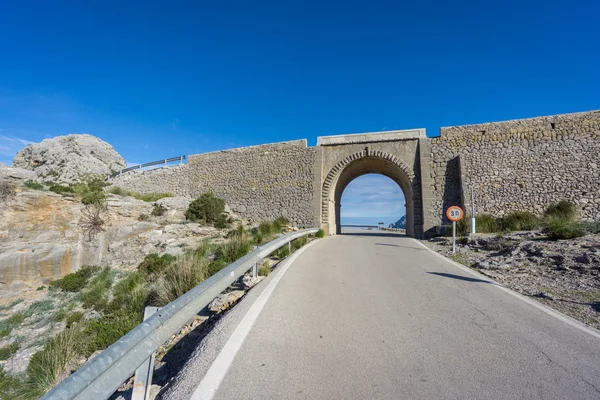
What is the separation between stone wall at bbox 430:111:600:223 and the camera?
568 inches

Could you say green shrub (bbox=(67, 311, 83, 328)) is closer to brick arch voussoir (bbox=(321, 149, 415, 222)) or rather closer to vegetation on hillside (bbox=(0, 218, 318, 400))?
vegetation on hillside (bbox=(0, 218, 318, 400))

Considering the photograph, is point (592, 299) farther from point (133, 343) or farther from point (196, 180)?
point (196, 180)

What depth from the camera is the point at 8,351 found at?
6055 mm

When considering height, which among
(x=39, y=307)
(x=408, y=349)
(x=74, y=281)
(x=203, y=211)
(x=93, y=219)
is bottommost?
(x=39, y=307)

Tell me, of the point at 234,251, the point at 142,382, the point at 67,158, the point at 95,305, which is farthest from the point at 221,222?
the point at 67,158

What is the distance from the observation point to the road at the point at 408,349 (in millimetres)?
2100

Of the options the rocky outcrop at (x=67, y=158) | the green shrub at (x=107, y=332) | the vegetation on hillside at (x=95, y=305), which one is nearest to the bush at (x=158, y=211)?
the vegetation on hillside at (x=95, y=305)

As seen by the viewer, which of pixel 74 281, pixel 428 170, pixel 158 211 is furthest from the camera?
pixel 428 170

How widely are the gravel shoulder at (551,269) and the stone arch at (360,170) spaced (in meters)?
9.36

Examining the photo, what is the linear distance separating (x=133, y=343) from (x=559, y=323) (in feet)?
15.0

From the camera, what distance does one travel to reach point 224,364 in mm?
2420

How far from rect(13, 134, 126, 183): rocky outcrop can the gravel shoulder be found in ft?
106

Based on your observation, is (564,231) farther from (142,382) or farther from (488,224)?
(142,382)

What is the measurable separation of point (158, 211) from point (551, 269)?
16603 mm
